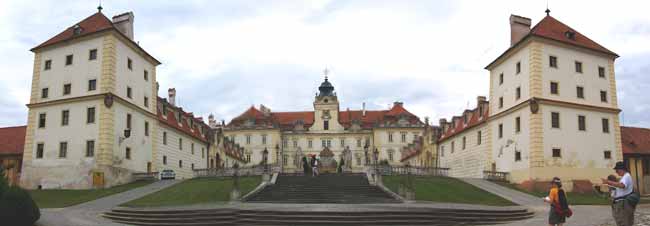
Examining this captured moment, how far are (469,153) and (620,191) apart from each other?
39.1 meters

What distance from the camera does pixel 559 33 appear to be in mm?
43219


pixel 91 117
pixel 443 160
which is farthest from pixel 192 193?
pixel 443 160

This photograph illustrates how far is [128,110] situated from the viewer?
4409cm

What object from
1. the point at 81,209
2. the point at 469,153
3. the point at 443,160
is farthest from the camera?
the point at 443,160

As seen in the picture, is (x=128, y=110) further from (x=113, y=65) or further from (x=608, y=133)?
(x=608, y=133)

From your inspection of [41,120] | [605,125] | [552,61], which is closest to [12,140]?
[41,120]

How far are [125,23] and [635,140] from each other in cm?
4022

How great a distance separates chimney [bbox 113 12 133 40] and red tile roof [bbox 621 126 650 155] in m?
38.0

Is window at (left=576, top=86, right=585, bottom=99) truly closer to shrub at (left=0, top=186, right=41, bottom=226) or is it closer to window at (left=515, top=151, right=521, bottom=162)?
window at (left=515, top=151, right=521, bottom=162)

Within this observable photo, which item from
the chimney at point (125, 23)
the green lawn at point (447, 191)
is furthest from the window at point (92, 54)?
the green lawn at point (447, 191)

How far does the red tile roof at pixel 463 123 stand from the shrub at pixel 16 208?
36.2 m

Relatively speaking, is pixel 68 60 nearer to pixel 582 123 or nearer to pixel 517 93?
pixel 517 93

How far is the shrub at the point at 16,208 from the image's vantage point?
18.8 metres

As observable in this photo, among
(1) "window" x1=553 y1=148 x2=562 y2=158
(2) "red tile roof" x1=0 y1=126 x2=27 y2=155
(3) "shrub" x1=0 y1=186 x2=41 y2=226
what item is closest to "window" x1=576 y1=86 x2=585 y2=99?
(1) "window" x1=553 y1=148 x2=562 y2=158
